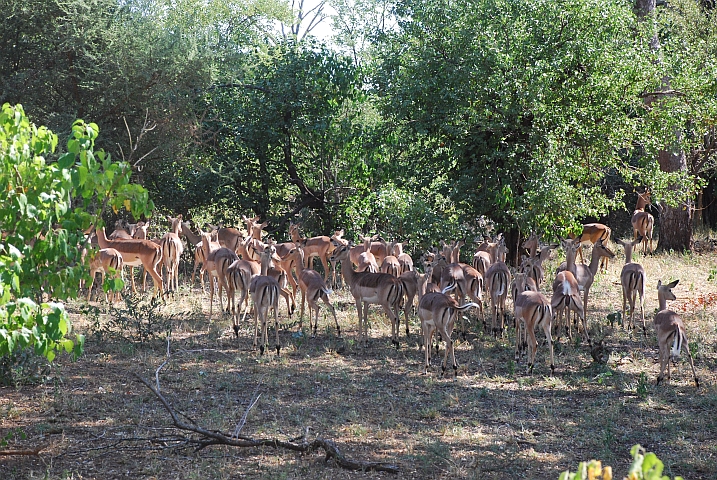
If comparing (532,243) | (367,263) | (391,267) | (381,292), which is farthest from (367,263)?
(532,243)

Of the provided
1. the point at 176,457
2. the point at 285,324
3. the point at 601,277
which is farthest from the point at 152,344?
the point at 601,277

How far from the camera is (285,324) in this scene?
11367mm

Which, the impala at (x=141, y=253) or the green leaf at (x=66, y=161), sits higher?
the green leaf at (x=66, y=161)

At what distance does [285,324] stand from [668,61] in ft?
27.1

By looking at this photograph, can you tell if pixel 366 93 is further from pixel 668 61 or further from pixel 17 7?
pixel 17 7

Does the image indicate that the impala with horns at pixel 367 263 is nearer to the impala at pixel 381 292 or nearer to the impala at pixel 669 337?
the impala at pixel 381 292

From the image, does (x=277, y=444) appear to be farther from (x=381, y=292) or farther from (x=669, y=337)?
(x=669, y=337)

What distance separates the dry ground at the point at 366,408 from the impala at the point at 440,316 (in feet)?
0.90

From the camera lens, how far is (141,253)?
12836mm

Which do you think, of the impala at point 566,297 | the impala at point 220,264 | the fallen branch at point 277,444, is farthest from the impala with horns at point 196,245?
the fallen branch at point 277,444

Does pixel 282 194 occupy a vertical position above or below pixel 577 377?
above

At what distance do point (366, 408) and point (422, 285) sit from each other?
283 centimetres

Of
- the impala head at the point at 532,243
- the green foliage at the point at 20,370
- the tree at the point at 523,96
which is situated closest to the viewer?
the green foliage at the point at 20,370

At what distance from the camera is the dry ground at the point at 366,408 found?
6.21 metres
